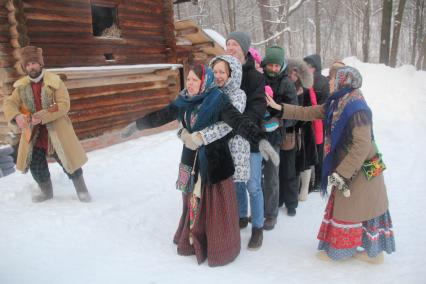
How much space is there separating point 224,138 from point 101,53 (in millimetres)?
5530

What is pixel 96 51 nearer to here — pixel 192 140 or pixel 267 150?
pixel 192 140

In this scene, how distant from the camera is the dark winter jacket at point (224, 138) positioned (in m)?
2.88

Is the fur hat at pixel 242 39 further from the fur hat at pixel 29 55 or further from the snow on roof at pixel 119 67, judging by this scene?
the snow on roof at pixel 119 67

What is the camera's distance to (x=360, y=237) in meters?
3.16

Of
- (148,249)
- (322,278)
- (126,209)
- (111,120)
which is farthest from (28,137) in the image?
(111,120)

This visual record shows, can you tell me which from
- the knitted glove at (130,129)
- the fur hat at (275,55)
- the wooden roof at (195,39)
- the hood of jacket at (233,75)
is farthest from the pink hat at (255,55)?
the wooden roof at (195,39)

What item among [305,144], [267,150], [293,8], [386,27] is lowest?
[305,144]

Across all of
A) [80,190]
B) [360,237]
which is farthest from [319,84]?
[80,190]

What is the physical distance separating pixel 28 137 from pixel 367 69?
13.2m

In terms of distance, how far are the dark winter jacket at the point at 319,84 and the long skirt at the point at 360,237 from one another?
2.02 meters

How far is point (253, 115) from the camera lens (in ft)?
10.9

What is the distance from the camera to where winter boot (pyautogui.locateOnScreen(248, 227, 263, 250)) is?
11.6ft

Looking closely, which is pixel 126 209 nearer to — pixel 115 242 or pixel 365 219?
pixel 115 242

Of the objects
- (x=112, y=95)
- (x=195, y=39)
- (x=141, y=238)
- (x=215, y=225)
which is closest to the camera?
(x=215, y=225)
